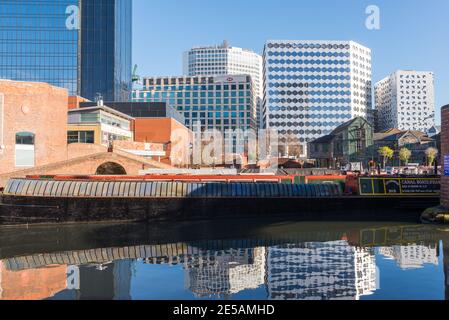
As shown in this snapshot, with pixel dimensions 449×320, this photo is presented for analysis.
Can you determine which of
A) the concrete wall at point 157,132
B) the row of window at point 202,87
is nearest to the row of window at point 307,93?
the row of window at point 202,87

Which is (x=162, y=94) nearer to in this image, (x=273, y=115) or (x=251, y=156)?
(x=273, y=115)

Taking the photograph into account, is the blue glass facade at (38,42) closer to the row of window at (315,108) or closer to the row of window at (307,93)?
the row of window at (307,93)

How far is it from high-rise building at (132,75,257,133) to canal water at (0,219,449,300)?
124 metres

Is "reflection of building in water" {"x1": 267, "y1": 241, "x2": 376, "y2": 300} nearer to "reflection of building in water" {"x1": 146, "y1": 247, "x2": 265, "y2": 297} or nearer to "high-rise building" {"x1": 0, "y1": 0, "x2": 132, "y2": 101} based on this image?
"reflection of building in water" {"x1": 146, "y1": 247, "x2": 265, "y2": 297}

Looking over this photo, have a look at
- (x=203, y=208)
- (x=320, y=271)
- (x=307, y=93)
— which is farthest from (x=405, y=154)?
(x=307, y=93)

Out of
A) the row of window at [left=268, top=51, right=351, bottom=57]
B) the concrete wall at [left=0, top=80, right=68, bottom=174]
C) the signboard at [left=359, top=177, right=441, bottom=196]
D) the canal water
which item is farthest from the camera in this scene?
the row of window at [left=268, top=51, right=351, bottom=57]

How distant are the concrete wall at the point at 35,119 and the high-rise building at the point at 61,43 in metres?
68.9

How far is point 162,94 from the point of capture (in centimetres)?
15312

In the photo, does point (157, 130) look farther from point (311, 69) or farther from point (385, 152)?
point (311, 69)

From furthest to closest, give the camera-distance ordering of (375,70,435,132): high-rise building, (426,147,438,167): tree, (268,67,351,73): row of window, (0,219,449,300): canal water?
1. (375,70,435,132): high-rise building
2. (268,67,351,73): row of window
3. (426,147,438,167): tree
4. (0,219,449,300): canal water

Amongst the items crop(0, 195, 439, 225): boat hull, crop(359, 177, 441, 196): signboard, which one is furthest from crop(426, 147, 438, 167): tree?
crop(0, 195, 439, 225): boat hull

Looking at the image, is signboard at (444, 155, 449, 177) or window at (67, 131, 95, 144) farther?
window at (67, 131, 95, 144)

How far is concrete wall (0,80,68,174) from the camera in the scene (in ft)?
129

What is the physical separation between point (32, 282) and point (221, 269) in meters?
7.19
